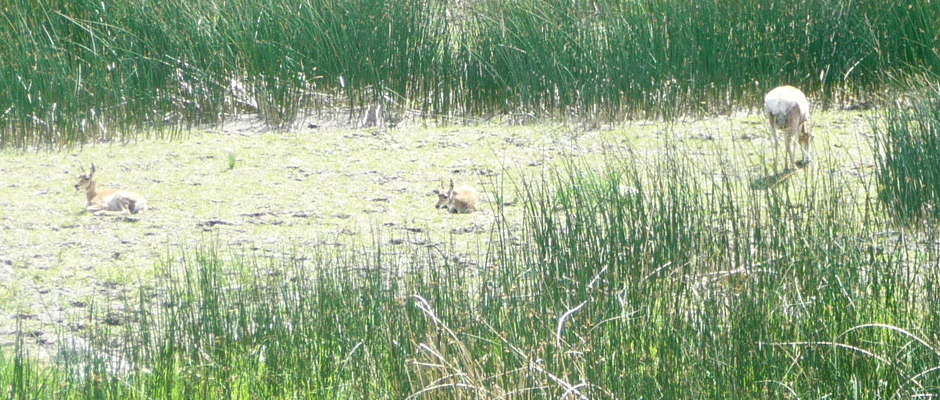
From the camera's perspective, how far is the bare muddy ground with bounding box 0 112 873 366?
4.48 meters

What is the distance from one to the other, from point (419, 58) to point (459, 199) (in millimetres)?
2650

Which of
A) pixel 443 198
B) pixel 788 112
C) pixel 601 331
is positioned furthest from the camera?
pixel 443 198

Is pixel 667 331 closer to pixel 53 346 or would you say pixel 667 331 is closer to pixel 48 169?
pixel 53 346

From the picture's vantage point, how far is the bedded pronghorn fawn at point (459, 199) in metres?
5.26

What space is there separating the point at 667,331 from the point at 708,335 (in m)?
0.15

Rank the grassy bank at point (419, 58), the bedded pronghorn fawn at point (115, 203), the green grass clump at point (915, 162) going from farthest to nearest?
the grassy bank at point (419, 58)
the bedded pronghorn fawn at point (115, 203)
the green grass clump at point (915, 162)

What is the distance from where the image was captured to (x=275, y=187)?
19.9 feet

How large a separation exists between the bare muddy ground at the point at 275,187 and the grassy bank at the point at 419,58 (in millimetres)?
257

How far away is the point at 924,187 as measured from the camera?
13.9 ft

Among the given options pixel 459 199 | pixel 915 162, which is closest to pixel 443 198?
pixel 459 199

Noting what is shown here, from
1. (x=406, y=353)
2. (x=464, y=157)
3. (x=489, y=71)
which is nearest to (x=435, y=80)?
(x=489, y=71)

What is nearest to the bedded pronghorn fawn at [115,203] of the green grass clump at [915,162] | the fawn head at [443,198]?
the fawn head at [443,198]

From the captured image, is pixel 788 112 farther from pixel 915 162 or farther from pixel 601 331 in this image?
pixel 601 331

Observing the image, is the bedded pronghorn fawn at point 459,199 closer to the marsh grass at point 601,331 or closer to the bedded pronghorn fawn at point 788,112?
the marsh grass at point 601,331
